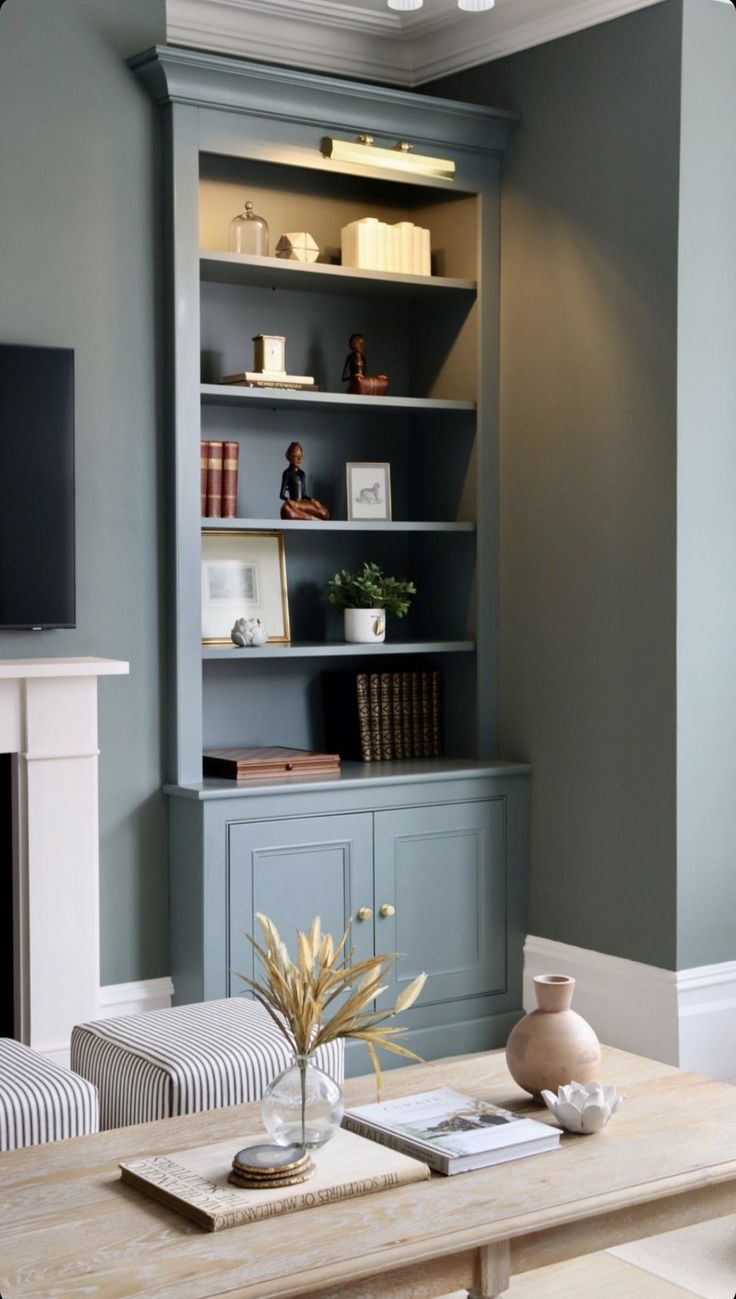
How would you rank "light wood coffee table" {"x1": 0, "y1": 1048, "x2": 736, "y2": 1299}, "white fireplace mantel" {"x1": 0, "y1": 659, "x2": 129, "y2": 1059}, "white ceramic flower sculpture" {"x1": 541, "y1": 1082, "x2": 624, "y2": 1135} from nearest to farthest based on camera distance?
1. "light wood coffee table" {"x1": 0, "y1": 1048, "x2": 736, "y2": 1299}
2. "white ceramic flower sculpture" {"x1": 541, "y1": 1082, "x2": 624, "y2": 1135}
3. "white fireplace mantel" {"x1": 0, "y1": 659, "x2": 129, "y2": 1059}

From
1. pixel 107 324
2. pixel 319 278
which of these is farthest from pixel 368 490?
pixel 107 324

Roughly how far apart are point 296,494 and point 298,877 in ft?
3.68

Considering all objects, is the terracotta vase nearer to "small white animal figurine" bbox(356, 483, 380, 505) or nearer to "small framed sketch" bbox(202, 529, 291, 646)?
"small framed sketch" bbox(202, 529, 291, 646)

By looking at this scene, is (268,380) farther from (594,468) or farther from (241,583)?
(594,468)

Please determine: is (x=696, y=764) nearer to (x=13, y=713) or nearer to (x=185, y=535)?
(x=185, y=535)

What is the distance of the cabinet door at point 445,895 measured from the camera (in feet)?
13.9

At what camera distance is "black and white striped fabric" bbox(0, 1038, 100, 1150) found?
2527 mm

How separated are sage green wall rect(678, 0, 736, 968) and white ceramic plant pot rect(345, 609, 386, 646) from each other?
0.91 m

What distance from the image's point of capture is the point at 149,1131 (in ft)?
7.76

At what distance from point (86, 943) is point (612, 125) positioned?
2585 mm

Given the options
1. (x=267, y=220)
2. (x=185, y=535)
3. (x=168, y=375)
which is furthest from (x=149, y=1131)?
(x=267, y=220)

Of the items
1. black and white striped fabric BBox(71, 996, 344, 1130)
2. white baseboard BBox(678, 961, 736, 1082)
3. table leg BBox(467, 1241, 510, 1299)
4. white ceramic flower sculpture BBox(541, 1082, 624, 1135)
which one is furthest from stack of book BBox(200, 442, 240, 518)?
table leg BBox(467, 1241, 510, 1299)

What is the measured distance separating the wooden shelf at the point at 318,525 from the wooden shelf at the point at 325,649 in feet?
1.10

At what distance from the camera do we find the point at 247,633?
4.19m
